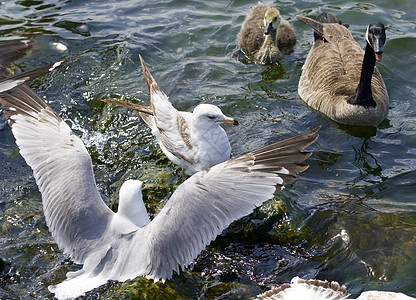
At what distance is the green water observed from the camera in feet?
17.4

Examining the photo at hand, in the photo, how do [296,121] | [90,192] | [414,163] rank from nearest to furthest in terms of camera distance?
1. [90,192]
2. [414,163]
3. [296,121]

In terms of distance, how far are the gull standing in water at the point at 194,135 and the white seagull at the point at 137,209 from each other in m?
1.06

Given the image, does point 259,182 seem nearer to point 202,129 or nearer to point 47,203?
point 202,129

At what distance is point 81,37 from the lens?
35.2 ft

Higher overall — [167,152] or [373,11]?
[373,11]

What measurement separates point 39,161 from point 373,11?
8074 millimetres

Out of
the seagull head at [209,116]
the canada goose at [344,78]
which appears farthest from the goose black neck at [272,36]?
the seagull head at [209,116]

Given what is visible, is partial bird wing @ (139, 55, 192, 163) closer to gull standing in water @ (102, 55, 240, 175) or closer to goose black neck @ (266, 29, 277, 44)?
gull standing in water @ (102, 55, 240, 175)

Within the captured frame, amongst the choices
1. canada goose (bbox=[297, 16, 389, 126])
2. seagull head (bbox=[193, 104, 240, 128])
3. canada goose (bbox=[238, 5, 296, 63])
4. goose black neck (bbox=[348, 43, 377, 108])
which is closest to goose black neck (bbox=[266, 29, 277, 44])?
canada goose (bbox=[238, 5, 296, 63])

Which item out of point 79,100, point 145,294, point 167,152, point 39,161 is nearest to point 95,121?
point 79,100

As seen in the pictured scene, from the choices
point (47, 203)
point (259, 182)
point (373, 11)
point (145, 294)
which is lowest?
point (145, 294)

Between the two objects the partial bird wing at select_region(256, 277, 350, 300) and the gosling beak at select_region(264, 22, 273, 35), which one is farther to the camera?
the gosling beak at select_region(264, 22, 273, 35)

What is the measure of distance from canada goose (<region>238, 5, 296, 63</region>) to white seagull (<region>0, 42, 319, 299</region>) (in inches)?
198

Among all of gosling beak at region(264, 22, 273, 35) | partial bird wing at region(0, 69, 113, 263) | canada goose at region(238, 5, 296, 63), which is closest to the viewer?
partial bird wing at region(0, 69, 113, 263)
